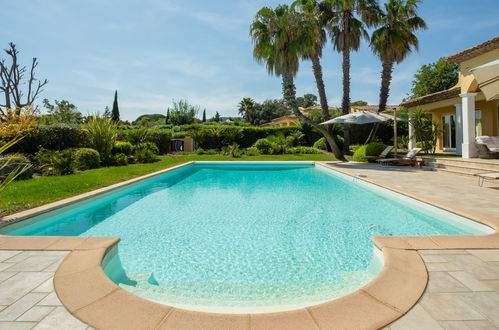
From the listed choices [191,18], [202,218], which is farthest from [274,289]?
[191,18]

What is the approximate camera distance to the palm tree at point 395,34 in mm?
16203

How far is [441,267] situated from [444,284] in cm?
37

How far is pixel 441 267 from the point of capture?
Answer: 2547 mm

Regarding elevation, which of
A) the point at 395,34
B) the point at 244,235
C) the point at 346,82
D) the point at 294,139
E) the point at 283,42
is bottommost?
the point at 244,235

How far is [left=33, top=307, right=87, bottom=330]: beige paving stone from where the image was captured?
175 cm

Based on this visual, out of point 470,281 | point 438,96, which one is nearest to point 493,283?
point 470,281

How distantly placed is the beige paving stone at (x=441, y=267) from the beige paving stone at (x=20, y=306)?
3.36 m

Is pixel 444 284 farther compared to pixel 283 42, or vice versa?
pixel 283 42

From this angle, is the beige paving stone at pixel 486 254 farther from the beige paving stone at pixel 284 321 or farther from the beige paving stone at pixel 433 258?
the beige paving stone at pixel 284 321

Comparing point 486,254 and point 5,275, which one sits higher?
point 5,275

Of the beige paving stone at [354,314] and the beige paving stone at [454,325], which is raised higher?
the beige paving stone at [354,314]

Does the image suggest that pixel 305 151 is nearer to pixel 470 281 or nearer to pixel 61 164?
pixel 61 164

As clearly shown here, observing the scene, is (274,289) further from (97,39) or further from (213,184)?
(97,39)

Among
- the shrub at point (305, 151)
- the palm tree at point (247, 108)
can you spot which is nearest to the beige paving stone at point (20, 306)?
the shrub at point (305, 151)
